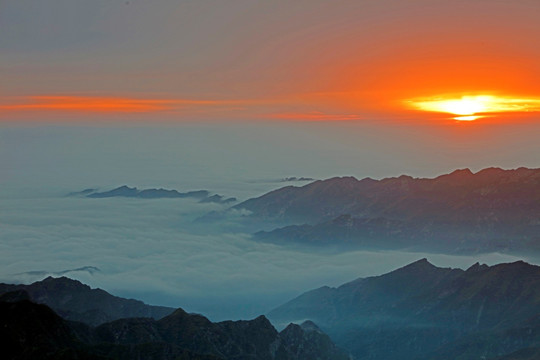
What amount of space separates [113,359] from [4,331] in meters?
23.1

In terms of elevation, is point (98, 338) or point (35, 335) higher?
point (35, 335)

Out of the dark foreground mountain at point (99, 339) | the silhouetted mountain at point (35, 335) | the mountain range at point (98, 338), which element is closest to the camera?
the silhouetted mountain at point (35, 335)

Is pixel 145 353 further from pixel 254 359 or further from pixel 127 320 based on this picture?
pixel 254 359

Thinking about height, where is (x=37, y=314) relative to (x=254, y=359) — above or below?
above

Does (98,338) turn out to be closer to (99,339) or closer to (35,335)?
(99,339)

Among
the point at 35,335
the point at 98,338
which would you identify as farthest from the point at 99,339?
the point at 35,335

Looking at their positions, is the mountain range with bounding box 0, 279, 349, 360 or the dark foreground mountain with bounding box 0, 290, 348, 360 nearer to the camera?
the dark foreground mountain with bounding box 0, 290, 348, 360

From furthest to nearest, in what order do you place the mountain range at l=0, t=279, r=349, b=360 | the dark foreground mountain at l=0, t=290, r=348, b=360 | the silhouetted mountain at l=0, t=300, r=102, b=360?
the mountain range at l=0, t=279, r=349, b=360
the dark foreground mountain at l=0, t=290, r=348, b=360
the silhouetted mountain at l=0, t=300, r=102, b=360

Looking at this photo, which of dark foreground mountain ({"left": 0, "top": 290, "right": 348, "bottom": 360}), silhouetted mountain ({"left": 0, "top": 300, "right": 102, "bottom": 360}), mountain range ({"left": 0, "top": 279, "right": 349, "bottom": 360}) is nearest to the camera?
silhouetted mountain ({"left": 0, "top": 300, "right": 102, "bottom": 360})

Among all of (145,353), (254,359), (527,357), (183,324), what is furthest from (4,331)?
(527,357)

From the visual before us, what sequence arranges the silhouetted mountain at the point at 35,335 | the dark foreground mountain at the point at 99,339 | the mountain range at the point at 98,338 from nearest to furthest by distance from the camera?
the silhouetted mountain at the point at 35,335
the dark foreground mountain at the point at 99,339
the mountain range at the point at 98,338

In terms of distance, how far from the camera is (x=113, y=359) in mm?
161125

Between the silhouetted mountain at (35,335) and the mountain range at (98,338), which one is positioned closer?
the silhouetted mountain at (35,335)

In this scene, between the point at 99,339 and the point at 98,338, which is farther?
the point at 98,338
